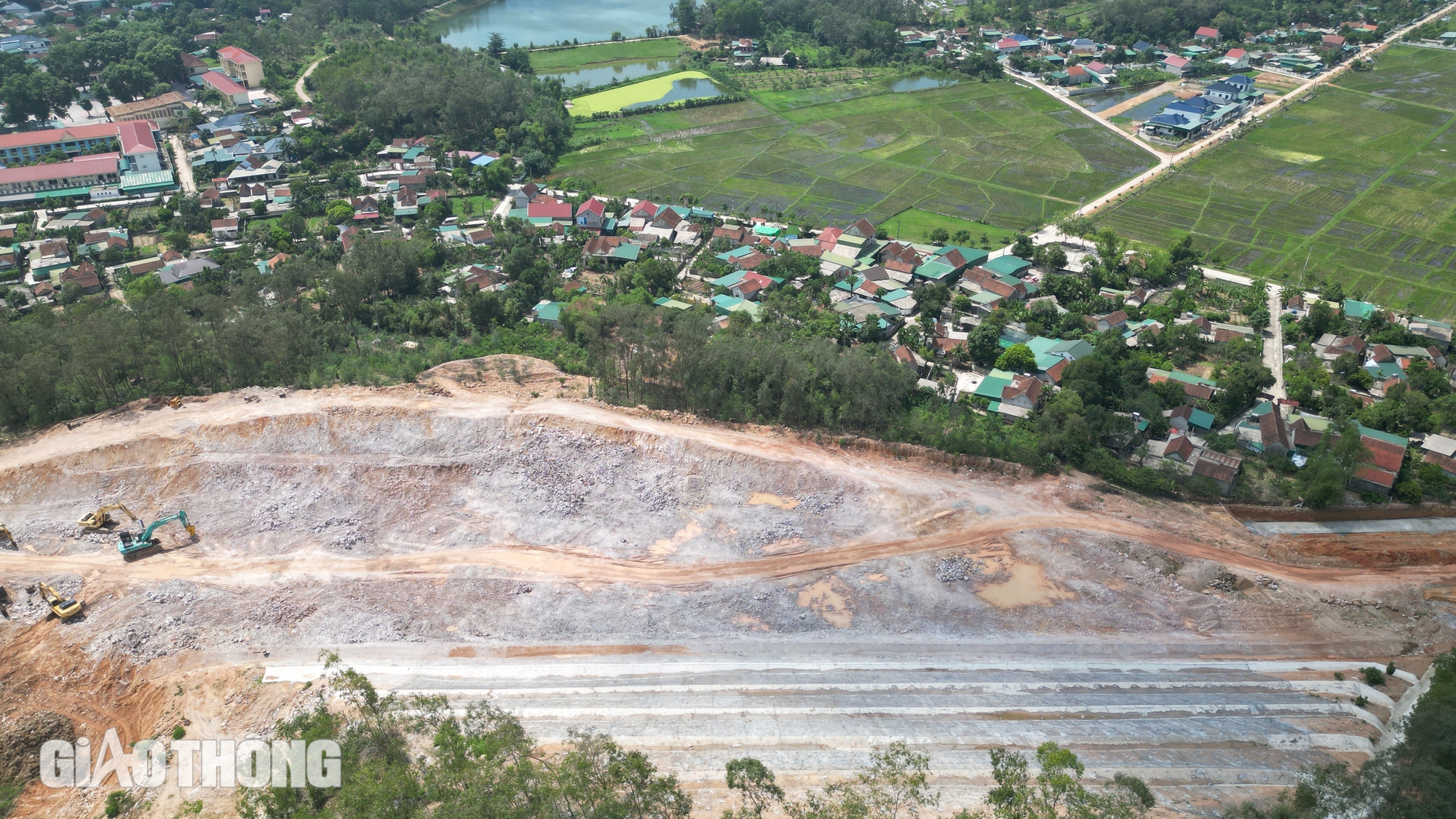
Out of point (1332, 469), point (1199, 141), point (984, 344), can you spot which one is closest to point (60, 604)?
point (984, 344)

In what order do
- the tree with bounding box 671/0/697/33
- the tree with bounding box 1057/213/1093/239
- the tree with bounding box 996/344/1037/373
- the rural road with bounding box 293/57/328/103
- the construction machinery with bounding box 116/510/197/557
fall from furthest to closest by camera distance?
1. the tree with bounding box 671/0/697/33
2. the rural road with bounding box 293/57/328/103
3. the tree with bounding box 1057/213/1093/239
4. the tree with bounding box 996/344/1037/373
5. the construction machinery with bounding box 116/510/197/557

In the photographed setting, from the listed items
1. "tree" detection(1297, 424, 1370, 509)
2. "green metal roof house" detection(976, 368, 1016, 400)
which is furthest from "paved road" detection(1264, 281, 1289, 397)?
"green metal roof house" detection(976, 368, 1016, 400)

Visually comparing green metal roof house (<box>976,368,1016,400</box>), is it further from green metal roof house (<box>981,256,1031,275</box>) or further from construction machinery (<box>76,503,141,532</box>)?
construction machinery (<box>76,503,141,532</box>)

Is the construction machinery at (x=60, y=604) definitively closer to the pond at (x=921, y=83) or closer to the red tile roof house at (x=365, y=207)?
the red tile roof house at (x=365, y=207)

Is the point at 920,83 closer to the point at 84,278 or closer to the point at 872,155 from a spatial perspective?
the point at 872,155

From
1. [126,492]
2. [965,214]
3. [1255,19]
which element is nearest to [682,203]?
[965,214]
